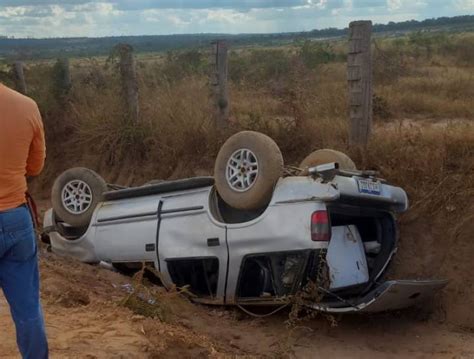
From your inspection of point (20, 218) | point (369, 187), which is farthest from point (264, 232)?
point (20, 218)

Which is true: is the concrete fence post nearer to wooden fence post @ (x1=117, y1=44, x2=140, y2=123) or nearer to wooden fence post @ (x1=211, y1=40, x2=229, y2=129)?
wooden fence post @ (x1=117, y1=44, x2=140, y2=123)

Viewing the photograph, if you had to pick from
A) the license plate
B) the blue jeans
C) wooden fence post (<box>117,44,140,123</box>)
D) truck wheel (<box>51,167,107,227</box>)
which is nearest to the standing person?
the blue jeans

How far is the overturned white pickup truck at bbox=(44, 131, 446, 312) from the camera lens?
19.9 feet

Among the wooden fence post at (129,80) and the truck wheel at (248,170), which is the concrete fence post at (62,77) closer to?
the wooden fence post at (129,80)

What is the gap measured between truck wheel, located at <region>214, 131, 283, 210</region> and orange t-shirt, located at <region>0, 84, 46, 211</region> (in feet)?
9.13

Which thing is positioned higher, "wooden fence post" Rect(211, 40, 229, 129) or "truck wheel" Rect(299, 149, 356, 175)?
"wooden fence post" Rect(211, 40, 229, 129)

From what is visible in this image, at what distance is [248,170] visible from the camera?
256 inches

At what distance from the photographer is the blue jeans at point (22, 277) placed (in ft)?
12.2

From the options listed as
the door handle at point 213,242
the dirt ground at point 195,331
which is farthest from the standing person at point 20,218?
the door handle at point 213,242

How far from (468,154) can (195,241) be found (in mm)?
3424

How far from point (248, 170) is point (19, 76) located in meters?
10.3

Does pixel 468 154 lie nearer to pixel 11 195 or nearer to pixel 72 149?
pixel 11 195

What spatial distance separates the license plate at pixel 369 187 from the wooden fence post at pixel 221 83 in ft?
14.9

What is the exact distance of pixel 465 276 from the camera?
7.08 metres
